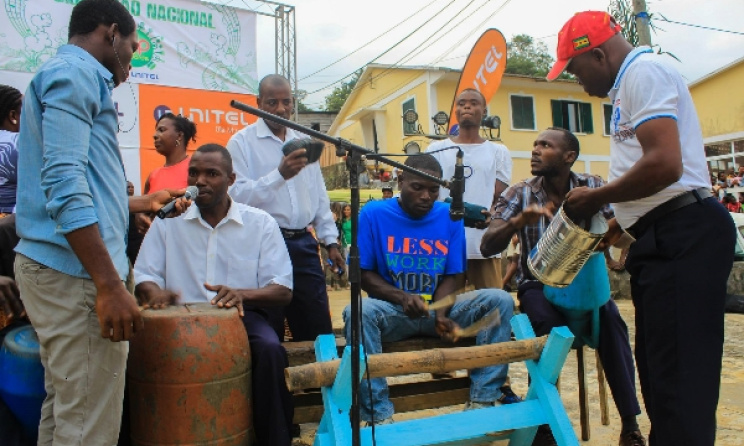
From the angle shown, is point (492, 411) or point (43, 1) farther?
point (43, 1)

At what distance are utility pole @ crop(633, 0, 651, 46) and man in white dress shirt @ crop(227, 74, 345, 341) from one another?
7456 millimetres

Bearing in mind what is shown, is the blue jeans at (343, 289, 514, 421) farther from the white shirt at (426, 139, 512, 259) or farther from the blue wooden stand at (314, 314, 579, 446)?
the white shirt at (426, 139, 512, 259)

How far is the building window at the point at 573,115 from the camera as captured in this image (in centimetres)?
2284

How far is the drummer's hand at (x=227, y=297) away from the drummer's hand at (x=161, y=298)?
0.23 meters

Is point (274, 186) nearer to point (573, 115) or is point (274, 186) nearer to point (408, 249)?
point (408, 249)

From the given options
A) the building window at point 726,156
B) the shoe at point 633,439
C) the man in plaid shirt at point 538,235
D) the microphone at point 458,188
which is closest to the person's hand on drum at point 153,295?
the microphone at point 458,188

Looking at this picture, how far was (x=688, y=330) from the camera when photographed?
7.44 feet

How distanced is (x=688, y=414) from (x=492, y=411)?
929 millimetres

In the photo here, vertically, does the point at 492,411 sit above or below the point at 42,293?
below

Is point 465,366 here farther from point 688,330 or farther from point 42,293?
point 42,293

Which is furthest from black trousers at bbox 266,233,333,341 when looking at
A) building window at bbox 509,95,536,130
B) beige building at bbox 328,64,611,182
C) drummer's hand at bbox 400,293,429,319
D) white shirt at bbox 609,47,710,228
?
building window at bbox 509,95,536,130

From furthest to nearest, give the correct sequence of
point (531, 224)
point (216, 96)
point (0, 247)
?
1. point (216, 96)
2. point (531, 224)
3. point (0, 247)

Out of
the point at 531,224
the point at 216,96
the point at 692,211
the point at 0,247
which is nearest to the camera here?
the point at 692,211

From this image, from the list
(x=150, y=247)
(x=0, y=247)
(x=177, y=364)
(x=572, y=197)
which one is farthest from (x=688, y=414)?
(x=0, y=247)
